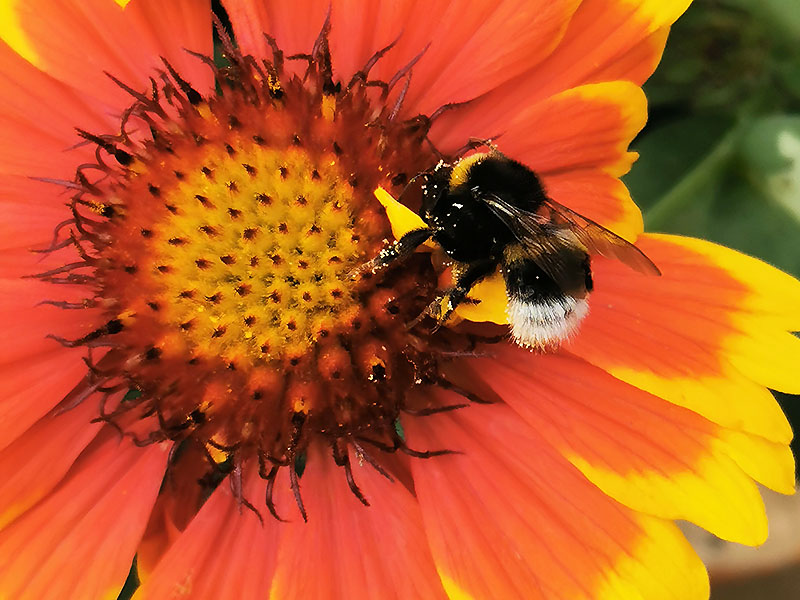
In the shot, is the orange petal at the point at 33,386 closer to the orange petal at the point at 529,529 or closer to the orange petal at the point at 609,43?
the orange petal at the point at 529,529

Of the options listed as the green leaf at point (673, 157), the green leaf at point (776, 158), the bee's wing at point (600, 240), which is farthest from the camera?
the green leaf at point (673, 157)

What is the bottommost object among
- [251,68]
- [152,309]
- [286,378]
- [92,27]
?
[286,378]

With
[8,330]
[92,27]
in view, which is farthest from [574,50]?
[8,330]

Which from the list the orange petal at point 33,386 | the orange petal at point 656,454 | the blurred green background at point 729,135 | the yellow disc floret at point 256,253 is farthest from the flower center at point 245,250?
the blurred green background at point 729,135

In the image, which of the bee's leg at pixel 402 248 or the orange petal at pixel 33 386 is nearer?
the bee's leg at pixel 402 248

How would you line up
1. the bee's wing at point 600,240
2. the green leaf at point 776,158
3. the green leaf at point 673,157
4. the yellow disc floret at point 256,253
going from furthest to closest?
the green leaf at point 673,157
the green leaf at point 776,158
the yellow disc floret at point 256,253
the bee's wing at point 600,240

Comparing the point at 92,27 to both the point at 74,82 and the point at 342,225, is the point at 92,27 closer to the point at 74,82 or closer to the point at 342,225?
the point at 74,82

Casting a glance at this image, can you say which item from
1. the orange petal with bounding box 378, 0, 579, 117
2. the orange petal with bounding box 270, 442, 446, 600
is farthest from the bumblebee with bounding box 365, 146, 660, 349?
the orange petal with bounding box 270, 442, 446, 600
